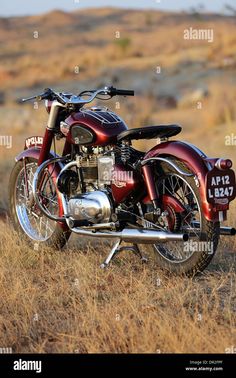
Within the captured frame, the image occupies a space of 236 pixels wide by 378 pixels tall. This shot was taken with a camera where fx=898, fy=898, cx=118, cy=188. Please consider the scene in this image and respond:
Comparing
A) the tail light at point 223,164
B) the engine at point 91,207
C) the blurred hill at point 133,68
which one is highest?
the blurred hill at point 133,68

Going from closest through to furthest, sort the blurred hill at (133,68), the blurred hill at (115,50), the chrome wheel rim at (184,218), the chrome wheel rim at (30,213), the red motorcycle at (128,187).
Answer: the red motorcycle at (128,187) → the chrome wheel rim at (184,218) → the chrome wheel rim at (30,213) → the blurred hill at (133,68) → the blurred hill at (115,50)

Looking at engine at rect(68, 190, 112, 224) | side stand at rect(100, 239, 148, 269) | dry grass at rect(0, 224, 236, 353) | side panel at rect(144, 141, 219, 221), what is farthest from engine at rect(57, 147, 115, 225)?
side panel at rect(144, 141, 219, 221)

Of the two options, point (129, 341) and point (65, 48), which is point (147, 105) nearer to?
point (129, 341)

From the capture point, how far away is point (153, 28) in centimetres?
6450

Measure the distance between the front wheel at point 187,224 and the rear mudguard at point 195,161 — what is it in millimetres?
61

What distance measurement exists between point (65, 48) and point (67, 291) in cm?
5221

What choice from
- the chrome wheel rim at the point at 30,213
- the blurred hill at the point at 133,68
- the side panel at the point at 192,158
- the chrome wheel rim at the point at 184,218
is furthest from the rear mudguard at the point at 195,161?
the blurred hill at the point at 133,68

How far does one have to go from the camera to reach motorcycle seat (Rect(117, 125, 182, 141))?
7.08m

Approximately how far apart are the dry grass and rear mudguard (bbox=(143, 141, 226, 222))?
1.74 feet

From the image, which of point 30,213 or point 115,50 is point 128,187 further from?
point 115,50

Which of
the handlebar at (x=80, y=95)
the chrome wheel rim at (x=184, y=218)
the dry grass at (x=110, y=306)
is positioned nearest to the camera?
the dry grass at (x=110, y=306)

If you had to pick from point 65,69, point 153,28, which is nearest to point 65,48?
point 153,28

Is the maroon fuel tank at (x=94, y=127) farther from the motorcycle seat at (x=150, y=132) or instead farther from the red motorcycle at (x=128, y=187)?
the motorcycle seat at (x=150, y=132)

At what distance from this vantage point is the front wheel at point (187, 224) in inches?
268
